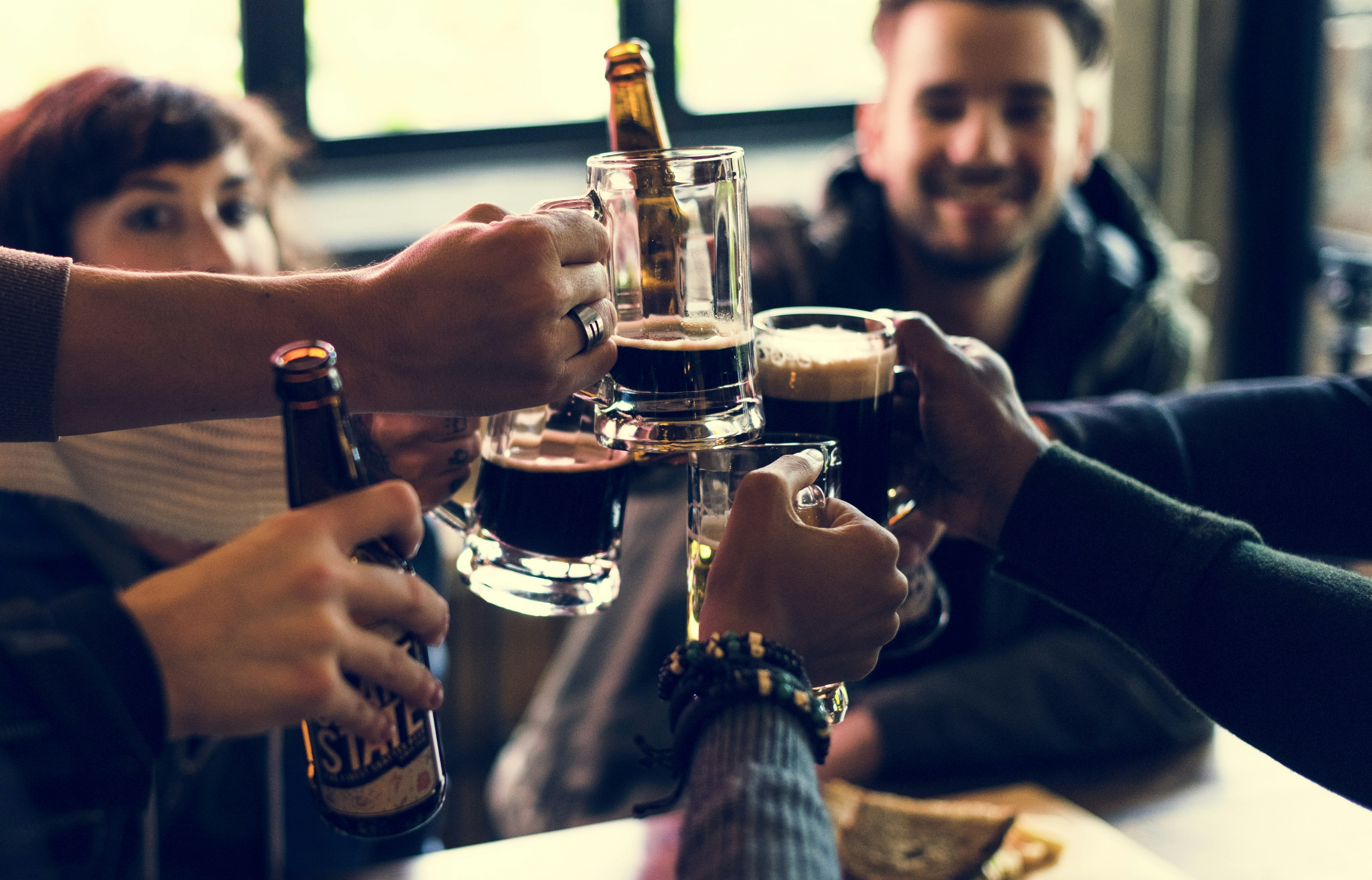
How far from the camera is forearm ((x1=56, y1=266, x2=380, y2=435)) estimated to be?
27.9 inches

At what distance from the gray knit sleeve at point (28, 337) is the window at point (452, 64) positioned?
81.8 inches

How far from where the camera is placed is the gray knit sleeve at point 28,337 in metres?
0.69

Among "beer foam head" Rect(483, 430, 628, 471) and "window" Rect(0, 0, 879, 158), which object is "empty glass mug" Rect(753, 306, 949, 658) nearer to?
"beer foam head" Rect(483, 430, 628, 471)

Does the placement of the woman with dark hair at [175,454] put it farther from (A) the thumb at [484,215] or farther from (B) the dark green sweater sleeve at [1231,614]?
(B) the dark green sweater sleeve at [1231,614]

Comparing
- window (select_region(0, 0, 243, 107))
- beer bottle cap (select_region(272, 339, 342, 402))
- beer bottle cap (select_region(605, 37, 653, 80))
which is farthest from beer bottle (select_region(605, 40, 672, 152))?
window (select_region(0, 0, 243, 107))

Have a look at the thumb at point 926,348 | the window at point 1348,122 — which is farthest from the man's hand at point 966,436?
the window at point 1348,122

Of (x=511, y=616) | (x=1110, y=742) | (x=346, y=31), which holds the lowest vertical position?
(x=511, y=616)

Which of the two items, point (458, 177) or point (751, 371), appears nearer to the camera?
A: point (751, 371)

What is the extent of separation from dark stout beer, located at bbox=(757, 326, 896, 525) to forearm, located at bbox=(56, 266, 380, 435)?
298 millimetres

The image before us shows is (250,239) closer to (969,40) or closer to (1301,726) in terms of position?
(969,40)

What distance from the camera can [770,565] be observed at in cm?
68

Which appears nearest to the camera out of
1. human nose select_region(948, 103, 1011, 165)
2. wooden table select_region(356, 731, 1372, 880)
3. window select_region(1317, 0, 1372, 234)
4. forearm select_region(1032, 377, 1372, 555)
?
wooden table select_region(356, 731, 1372, 880)

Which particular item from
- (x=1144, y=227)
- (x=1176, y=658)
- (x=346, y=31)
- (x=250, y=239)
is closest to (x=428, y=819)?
(x=1176, y=658)

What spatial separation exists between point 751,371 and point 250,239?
3.30 feet
